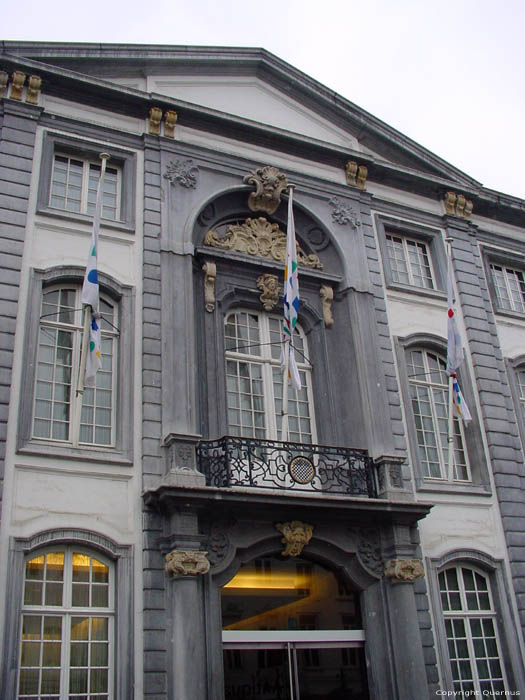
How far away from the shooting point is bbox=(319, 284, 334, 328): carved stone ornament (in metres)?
15.5

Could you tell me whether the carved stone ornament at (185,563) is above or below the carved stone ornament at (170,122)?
below

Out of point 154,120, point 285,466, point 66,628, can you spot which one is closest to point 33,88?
point 154,120

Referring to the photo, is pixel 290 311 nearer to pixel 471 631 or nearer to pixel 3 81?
pixel 471 631

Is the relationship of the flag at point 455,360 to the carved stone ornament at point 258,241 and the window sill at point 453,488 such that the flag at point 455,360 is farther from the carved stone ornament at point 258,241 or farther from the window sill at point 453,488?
the carved stone ornament at point 258,241

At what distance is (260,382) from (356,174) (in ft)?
19.0

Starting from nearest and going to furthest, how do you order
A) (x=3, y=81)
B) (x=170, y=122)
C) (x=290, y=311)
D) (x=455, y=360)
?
(x=290, y=311) < (x=3, y=81) < (x=455, y=360) < (x=170, y=122)

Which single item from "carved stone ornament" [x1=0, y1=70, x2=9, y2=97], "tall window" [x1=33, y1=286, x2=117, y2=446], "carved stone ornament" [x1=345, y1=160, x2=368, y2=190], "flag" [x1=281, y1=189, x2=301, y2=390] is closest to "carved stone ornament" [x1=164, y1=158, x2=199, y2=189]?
"flag" [x1=281, y1=189, x2=301, y2=390]

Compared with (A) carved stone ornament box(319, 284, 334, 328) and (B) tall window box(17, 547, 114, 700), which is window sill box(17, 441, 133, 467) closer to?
(B) tall window box(17, 547, 114, 700)

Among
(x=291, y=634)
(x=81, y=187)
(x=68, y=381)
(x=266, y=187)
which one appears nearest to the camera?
(x=291, y=634)

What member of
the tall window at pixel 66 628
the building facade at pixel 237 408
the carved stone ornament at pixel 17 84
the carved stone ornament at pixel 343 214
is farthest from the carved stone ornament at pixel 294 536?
the carved stone ornament at pixel 17 84

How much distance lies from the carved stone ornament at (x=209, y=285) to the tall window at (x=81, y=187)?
6.42 ft

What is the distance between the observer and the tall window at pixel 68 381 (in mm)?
12008

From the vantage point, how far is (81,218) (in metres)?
13.6

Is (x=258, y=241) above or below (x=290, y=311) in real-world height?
above
